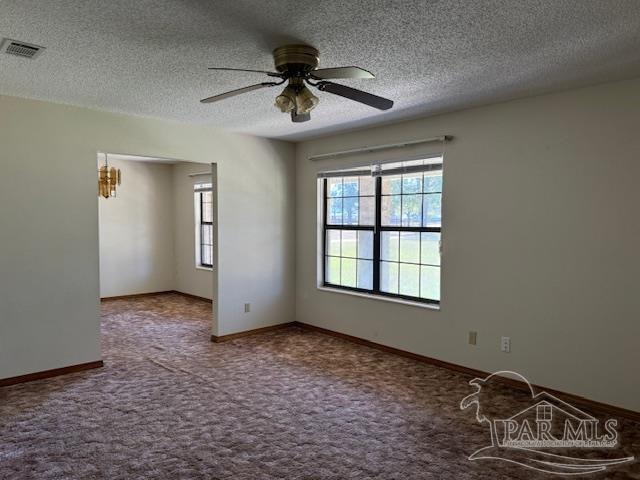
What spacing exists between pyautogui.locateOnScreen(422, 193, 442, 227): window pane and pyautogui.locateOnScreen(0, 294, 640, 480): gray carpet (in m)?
1.37

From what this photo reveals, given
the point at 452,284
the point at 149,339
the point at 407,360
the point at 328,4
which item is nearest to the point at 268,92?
the point at 328,4

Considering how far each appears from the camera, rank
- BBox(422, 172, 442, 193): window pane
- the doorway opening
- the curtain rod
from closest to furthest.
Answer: the curtain rod → BBox(422, 172, 442, 193): window pane → the doorway opening

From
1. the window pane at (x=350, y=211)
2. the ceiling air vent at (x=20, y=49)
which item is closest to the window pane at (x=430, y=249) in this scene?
the window pane at (x=350, y=211)

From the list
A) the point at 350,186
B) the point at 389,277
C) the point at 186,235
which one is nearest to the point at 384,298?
the point at 389,277

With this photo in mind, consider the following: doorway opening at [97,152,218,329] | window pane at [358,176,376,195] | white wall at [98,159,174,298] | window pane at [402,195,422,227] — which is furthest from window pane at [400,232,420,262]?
white wall at [98,159,174,298]

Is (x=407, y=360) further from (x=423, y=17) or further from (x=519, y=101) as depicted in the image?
(x=423, y=17)

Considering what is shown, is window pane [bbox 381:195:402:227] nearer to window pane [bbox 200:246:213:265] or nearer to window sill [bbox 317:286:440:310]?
window sill [bbox 317:286:440:310]

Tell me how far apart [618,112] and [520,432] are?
2308 mm

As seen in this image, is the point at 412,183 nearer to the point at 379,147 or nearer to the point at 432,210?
the point at 432,210

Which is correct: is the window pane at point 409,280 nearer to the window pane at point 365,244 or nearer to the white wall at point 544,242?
the white wall at point 544,242

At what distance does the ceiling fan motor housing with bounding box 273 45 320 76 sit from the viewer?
8.11ft

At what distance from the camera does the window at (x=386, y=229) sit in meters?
4.36

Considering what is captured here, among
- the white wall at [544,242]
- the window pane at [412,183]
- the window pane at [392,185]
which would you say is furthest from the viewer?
the window pane at [392,185]

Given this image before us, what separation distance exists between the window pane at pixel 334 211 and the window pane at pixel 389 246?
68 cm
